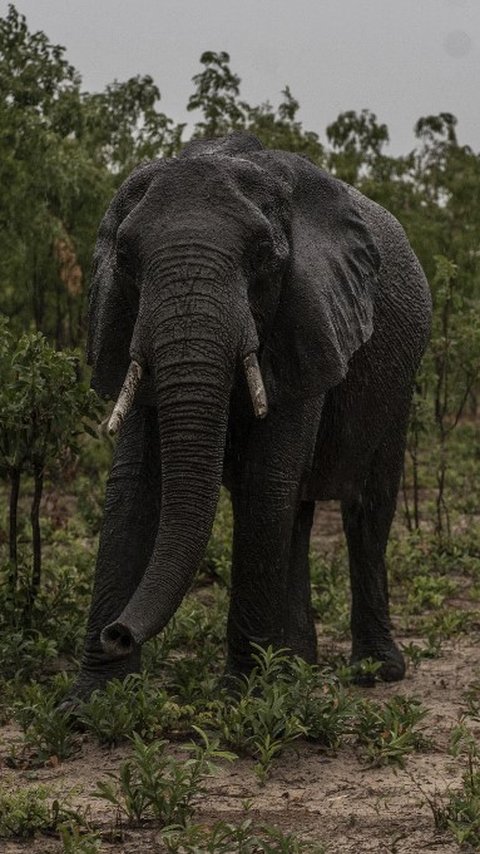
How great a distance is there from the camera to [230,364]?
17.8ft

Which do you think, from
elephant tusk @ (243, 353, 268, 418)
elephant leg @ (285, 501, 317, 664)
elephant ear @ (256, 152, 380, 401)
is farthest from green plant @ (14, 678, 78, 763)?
elephant leg @ (285, 501, 317, 664)

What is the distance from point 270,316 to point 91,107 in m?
10.6

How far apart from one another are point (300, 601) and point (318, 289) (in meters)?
1.97

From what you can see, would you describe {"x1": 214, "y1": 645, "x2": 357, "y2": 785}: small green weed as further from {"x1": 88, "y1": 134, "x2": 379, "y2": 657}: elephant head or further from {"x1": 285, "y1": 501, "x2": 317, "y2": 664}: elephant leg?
{"x1": 285, "y1": 501, "x2": 317, "y2": 664}: elephant leg

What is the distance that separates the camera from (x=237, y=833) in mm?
4457

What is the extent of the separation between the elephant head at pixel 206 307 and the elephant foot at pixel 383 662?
188 centimetres

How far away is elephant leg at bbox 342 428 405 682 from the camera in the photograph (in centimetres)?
791

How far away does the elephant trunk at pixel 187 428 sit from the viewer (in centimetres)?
530

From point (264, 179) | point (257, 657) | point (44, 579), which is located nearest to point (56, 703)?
point (257, 657)

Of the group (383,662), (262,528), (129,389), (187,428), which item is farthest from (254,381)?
(383,662)

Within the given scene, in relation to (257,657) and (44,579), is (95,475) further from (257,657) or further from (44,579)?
(257,657)

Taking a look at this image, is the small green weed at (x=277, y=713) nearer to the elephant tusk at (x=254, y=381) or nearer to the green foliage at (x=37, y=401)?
the elephant tusk at (x=254, y=381)

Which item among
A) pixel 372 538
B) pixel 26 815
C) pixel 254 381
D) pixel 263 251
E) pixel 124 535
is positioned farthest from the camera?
pixel 372 538

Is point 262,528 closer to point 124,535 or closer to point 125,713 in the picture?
point 124,535
